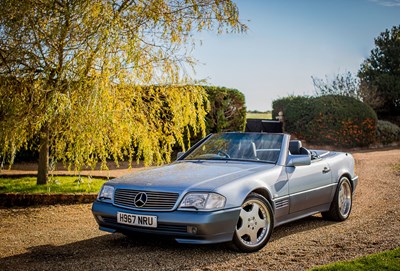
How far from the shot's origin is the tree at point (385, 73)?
33.6 meters

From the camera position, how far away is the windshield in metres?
7.10

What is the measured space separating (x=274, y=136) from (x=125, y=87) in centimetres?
412

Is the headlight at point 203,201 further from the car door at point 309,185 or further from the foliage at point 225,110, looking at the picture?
the foliage at point 225,110

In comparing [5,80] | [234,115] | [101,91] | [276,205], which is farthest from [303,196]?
[234,115]

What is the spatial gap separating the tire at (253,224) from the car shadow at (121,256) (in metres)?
0.17

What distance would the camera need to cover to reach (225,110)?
19.2 metres

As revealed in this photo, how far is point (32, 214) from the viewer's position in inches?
363

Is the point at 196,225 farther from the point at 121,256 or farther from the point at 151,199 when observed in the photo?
the point at 121,256

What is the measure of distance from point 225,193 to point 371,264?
5.58 feet

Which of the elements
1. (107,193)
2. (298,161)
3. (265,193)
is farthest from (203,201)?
(298,161)

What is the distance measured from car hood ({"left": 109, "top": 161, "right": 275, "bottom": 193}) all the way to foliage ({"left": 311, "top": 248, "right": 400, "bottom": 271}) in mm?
1490

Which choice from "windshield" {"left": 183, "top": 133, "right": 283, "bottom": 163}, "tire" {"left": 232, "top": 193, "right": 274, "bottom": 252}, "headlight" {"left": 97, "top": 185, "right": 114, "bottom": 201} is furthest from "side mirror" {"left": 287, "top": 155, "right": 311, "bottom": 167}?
"headlight" {"left": 97, "top": 185, "right": 114, "bottom": 201}

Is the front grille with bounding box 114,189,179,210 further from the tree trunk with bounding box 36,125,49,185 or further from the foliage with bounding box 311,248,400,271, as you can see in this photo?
the tree trunk with bounding box 36,125,49,185

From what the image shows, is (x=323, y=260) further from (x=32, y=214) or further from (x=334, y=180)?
(x=32, y=214)
